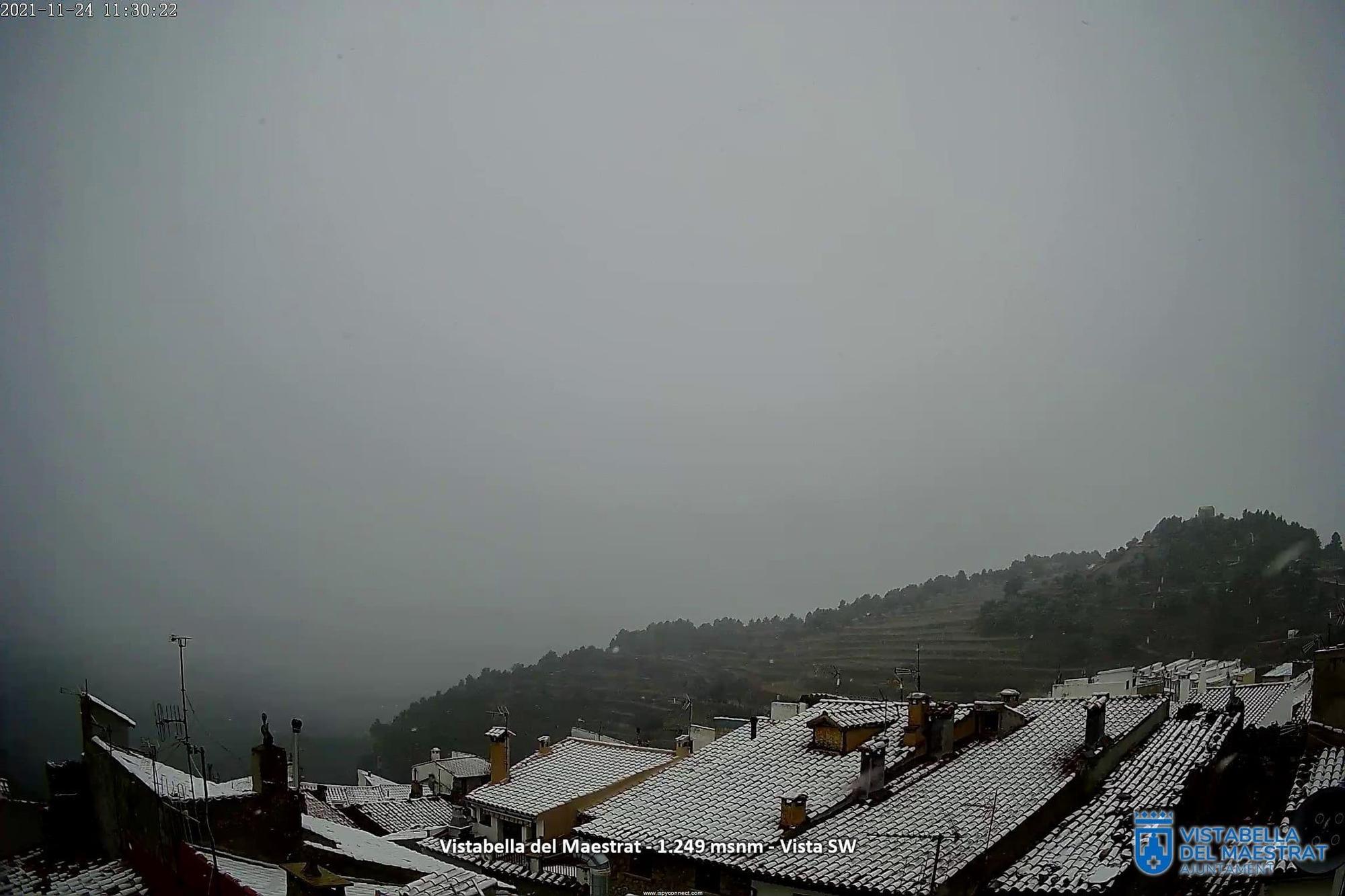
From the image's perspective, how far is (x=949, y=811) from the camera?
702 cm

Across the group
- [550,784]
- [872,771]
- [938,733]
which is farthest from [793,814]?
[550,784]

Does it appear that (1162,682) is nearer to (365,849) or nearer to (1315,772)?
(1315,772)

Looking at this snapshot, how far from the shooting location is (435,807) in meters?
14.5

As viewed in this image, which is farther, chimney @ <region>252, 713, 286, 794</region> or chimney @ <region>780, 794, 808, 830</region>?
chimney @ <region>780, 794, 808, 830</region>

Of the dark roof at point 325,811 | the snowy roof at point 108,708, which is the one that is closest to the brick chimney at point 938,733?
the snowy roof at point 108,708

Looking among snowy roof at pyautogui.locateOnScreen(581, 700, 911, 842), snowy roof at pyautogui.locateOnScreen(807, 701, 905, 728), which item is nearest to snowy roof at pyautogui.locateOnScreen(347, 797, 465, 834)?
snowy roof at pyautogui.locateOnScreen(581, 700, 911, 842)

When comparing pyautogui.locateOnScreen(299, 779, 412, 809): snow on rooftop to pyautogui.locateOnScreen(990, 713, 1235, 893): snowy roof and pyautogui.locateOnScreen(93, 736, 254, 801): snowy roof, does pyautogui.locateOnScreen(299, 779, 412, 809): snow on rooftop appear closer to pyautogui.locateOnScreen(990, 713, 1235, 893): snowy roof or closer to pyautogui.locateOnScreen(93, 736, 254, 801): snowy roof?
pyautogui.locateOnScreen(93, 736, 254, 801): snowy roof

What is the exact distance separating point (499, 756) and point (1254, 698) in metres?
10.4

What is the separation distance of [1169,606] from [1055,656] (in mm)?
3668

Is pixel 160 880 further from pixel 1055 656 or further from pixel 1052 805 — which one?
pixel 1055 656

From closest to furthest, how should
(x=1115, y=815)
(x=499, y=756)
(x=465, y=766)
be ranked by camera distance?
(x=1115, y=815)
(x=499, y=756)
(x=465, y=766)

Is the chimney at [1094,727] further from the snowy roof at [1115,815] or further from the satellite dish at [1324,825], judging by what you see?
the satellite dish at [1324,825]

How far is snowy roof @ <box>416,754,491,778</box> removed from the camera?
18.1 m

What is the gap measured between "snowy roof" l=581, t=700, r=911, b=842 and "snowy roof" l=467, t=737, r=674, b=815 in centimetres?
104
